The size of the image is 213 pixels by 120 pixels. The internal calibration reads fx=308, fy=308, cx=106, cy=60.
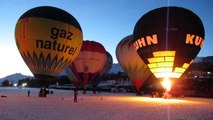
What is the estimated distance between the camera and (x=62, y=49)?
3114 centimetres

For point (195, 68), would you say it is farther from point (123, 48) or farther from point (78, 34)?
point (78, 34)

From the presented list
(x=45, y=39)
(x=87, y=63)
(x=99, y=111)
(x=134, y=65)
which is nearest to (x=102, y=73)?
(x=87, y=63)

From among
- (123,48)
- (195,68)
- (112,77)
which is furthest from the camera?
(112,77)

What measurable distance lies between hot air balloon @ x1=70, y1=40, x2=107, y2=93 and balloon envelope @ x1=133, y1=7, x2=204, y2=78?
14.2 meters

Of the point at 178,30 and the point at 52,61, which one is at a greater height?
the point at 178,30

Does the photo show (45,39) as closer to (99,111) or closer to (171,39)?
(171,39)

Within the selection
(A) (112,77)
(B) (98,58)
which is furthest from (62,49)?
(A) (112,77)

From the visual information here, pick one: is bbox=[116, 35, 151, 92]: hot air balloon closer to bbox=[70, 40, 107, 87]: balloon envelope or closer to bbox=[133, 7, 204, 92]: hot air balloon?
bbox=[70, 40, 107, 87]: balloon envelope

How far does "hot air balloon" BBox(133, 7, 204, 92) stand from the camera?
99.9 feet

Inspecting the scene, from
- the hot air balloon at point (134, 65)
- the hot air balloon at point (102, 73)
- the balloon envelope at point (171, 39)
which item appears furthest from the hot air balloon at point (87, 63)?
the balloon envelope at point (171, 39)

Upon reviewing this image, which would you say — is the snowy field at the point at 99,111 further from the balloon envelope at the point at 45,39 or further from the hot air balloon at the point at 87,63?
the hot air balloon at the point at 87,63

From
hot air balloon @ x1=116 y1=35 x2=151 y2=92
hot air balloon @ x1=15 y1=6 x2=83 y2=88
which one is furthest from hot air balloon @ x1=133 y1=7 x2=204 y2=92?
hot air balloon @ x1=15 y1=6 x2=83 y2=88

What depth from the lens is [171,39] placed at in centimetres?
3056

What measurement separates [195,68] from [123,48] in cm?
6251
